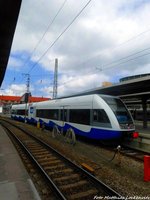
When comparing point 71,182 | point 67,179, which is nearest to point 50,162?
point 67,179

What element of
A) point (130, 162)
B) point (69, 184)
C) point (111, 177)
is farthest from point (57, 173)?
point (130, 162)

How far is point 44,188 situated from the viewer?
646cm

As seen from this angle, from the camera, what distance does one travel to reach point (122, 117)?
13211 mm

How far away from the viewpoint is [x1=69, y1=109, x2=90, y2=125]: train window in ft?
47.5

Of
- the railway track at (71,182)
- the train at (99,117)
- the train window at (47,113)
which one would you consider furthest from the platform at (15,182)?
the train window at (47,113)

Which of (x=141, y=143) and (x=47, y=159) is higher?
(x=141, y=143)

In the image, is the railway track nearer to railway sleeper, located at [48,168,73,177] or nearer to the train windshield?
railway sleeper, located at [48,168,73,177]

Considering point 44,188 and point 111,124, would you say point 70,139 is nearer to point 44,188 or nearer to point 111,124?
point 111,124

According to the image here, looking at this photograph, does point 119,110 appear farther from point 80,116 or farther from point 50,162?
point 50,162

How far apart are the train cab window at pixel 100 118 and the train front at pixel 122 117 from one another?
58 centimetres

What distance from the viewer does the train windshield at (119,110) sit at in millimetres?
13025

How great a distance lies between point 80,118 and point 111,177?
813 centimetres

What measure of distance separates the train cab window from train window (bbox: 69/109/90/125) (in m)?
0.82

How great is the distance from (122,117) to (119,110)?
0.47m
